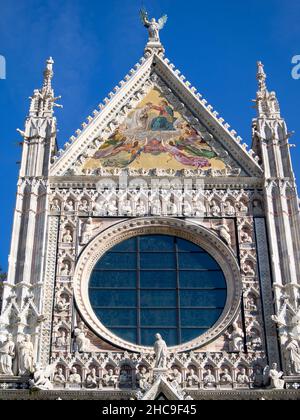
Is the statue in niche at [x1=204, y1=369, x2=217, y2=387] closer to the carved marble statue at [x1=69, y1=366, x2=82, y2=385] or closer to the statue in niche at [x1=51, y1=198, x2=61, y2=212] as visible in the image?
the carved marble statue at [x1=69, y1=366, x2=82, y2=385]

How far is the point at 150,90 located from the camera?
71.9ft

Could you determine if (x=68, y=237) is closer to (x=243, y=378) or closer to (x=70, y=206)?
(x=70, y=206)

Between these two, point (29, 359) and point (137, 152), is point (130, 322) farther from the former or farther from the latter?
point (137, 152)

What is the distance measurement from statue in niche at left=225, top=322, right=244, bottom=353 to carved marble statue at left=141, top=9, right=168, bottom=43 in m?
9.56

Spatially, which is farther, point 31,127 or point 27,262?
point 31,127

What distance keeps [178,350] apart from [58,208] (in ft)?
14.8

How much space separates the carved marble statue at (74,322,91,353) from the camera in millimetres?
16531

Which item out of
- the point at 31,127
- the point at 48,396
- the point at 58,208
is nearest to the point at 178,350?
the point at 48,396

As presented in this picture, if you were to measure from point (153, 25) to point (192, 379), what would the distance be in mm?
11296

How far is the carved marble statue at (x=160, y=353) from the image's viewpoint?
1566cm

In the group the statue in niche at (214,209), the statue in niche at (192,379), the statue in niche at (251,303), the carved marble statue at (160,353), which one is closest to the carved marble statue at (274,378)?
the statue in niche at (192,379)

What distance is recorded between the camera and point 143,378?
16016 mm

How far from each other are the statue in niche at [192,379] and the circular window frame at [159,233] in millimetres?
522

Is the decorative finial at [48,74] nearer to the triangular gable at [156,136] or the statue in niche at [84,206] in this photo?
the triangular gable at [156,136]
